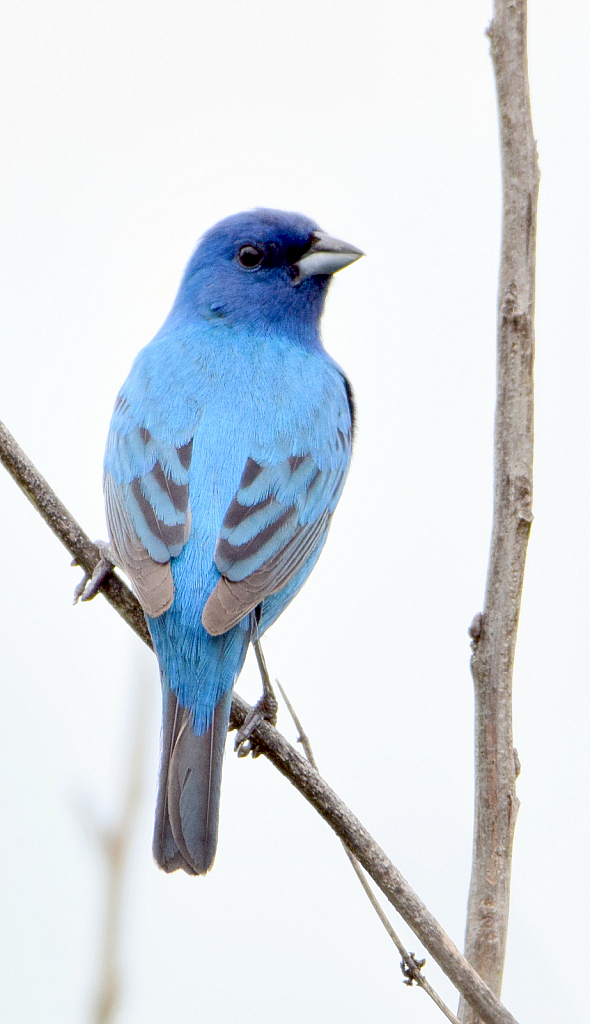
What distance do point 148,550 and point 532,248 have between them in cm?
188

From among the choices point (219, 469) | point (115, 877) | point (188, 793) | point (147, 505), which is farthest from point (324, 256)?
point (115, 877)

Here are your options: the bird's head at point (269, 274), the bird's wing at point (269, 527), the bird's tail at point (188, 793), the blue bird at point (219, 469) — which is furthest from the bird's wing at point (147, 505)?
the bird's head at point (269, 274)

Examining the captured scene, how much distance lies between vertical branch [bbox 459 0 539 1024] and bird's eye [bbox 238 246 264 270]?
3.01 meters

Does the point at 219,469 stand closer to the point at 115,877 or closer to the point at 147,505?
the point at 147,505

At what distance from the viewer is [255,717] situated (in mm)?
3998

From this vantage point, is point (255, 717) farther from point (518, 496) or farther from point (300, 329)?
point (300, 329)

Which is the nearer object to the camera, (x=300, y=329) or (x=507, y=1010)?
(x=507, y=1010)

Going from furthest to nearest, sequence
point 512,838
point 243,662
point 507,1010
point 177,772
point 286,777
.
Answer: point 243,662, point 177,772, point 286,777, point 512,838, point 507,1010

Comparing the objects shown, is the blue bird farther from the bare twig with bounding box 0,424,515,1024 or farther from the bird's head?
the bare twig with bounding box 0,424,515,1024

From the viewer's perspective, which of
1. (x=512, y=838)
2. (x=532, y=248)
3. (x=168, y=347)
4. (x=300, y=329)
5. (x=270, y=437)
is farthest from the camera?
(x=300, y=329)

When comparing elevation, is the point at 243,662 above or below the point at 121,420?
below

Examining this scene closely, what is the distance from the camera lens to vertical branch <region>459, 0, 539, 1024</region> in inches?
114

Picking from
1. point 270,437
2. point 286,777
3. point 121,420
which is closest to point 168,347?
point 121,420

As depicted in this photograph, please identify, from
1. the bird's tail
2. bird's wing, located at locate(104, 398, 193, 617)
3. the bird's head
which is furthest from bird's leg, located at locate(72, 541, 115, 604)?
the bird's head
